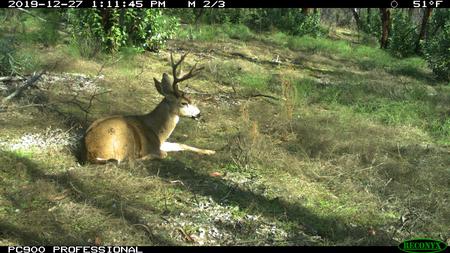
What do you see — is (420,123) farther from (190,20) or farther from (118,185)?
(190,20)

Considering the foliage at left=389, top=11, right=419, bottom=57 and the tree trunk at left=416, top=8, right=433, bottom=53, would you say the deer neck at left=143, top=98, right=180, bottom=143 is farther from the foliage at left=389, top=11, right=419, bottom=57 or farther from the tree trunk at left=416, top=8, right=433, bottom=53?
the foliage at left=389, top=11, right=419, bottom=57

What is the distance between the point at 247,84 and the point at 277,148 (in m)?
3.70

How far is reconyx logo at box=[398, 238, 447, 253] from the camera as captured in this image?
163 inches

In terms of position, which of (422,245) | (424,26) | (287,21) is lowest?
(422,245)

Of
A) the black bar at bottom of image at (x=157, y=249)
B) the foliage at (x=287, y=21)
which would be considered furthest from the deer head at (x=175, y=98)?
the foliage at (x=287, y=21)

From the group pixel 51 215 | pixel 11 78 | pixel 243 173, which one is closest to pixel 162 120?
pixel 243 173

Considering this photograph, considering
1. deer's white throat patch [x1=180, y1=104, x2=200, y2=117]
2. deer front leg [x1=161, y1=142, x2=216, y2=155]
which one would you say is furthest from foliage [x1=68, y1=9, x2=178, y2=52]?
deer front leg [x1=161, y1=142, x2=216, y2=155]

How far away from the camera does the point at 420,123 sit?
7.96 metres

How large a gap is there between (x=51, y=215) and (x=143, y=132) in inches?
75.1

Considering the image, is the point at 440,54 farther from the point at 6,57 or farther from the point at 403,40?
the point at 6,57

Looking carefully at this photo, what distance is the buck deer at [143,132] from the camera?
5402 millimetres

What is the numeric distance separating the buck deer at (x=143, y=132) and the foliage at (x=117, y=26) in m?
4.72

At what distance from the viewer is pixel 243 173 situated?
5605 mm

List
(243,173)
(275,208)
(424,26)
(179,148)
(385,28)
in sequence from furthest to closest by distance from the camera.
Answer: (385,28) → (424,26) → (179,148) → (243,173) → (275,208)
